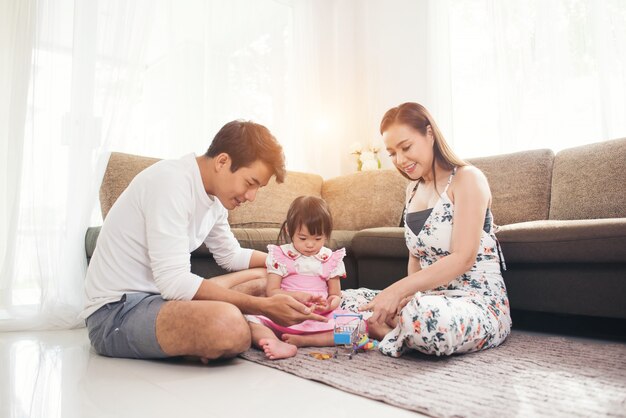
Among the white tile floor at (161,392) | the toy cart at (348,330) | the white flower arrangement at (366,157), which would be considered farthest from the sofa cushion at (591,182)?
the white tile floor at (161,392)

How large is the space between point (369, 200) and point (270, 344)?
195 cm

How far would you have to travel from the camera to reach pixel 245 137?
1.49 m

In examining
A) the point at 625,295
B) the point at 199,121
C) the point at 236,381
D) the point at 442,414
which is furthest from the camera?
the point at 199,121

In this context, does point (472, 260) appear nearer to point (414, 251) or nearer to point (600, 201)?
point (414, 251)

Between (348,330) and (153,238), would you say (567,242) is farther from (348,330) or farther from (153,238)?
(153,238)

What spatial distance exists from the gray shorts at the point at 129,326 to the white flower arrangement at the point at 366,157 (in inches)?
112

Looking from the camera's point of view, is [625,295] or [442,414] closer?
[442,414]

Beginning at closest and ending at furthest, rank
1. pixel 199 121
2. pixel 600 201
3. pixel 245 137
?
1. pixel 245 137
2. pixel 600 201
3. pixel 199 121

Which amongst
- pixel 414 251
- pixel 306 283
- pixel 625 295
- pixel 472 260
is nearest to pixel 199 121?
pixel 306 283

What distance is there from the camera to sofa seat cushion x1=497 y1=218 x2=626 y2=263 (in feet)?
5.54

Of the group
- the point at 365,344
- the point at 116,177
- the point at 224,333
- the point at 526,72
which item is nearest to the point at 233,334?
the point at 224,333

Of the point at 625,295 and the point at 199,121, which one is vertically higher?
the point at 199,121

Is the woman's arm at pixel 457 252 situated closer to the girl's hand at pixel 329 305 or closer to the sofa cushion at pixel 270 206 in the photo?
the girl's hand at pixel 329 305

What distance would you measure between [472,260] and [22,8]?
2622 mm
